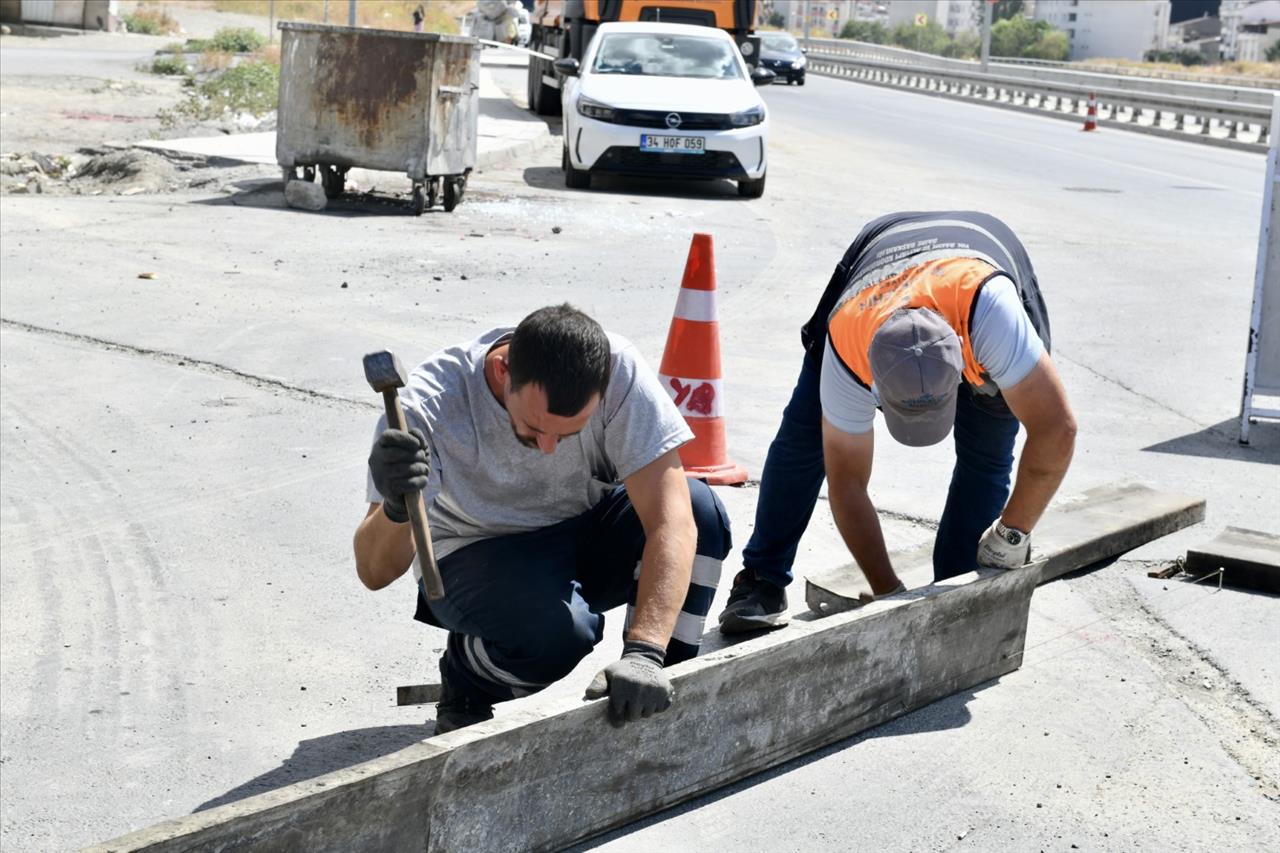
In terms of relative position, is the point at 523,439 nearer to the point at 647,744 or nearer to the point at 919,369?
the point at 647,744

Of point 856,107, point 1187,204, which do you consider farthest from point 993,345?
point 856,107

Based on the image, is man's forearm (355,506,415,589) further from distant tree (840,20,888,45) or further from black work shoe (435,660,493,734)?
distant tree (840,20,888,45)

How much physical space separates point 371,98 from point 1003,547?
9.16m

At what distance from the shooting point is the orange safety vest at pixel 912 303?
12.2 feet

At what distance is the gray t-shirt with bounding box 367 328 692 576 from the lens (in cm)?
342

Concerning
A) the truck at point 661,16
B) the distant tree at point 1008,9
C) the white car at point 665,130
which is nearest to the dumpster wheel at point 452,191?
the white car at point 665,130

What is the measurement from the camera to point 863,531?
163 inches

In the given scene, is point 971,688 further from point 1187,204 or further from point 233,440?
point 1187,204

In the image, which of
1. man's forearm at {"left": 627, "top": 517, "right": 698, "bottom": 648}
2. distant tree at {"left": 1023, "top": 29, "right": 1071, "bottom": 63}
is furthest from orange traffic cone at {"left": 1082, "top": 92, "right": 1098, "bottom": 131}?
distant tree at {"left": 1023, "top": 29, "right": 1071, "bottom": 63}

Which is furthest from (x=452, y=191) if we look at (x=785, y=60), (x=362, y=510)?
(x=785, y=60)

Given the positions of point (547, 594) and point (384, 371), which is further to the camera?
point (547, 594)

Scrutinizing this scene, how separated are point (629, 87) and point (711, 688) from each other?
12.0 meters

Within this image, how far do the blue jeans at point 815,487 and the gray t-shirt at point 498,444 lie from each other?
965 millimetres

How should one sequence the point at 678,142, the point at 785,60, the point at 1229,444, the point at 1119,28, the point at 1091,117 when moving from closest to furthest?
1. the point at 1229,444
2. the point at 678,142
3. the point at 1091,117
4. the point at 785,60
5. the point at 1119,28
